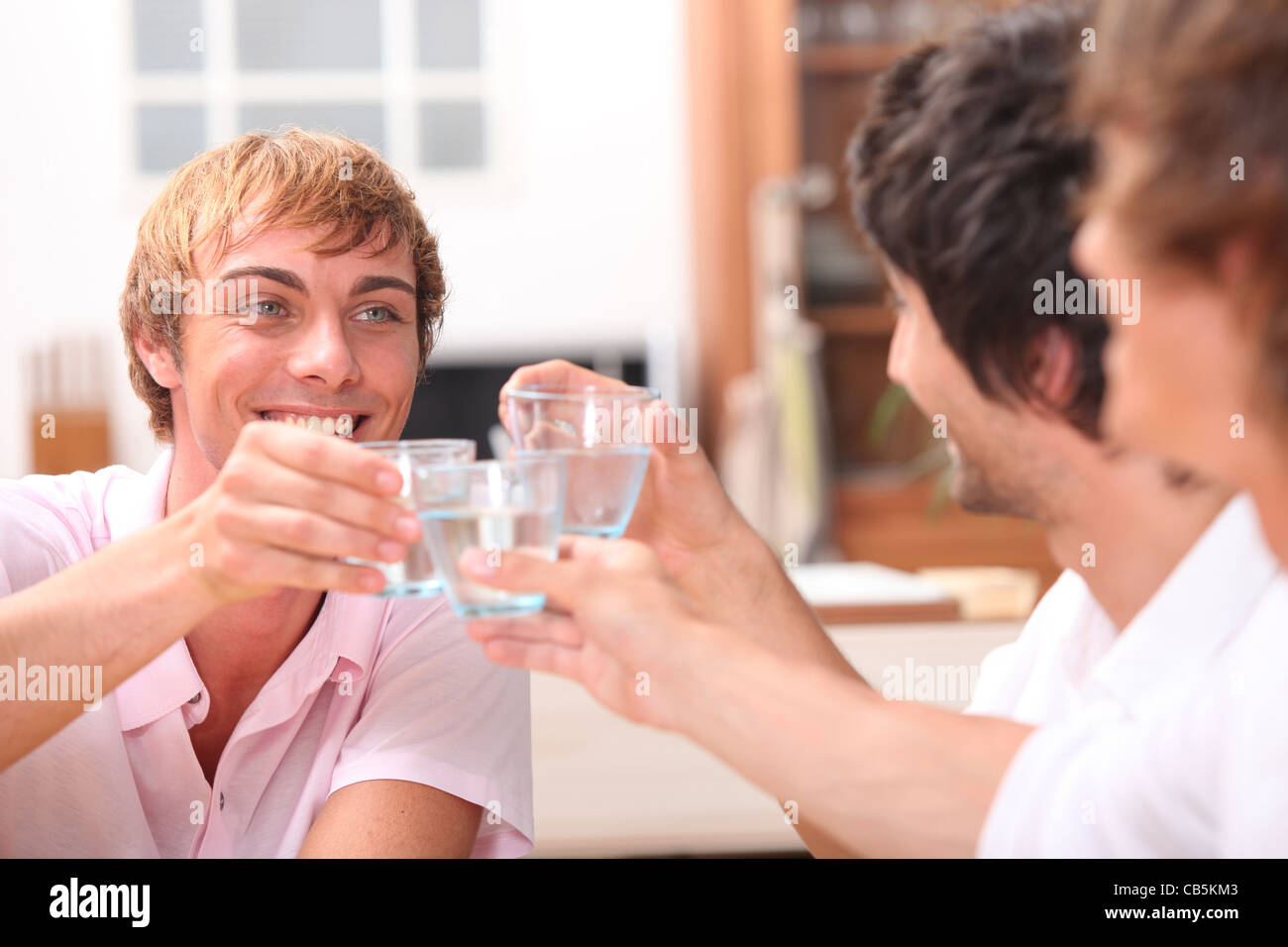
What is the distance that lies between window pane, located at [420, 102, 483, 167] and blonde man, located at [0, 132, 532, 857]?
287 cm

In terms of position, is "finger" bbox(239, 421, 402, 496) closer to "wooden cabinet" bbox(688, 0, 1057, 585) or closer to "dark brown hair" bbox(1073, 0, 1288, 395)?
"dark brown hair" bbox(1073, 0, 1288, 395)

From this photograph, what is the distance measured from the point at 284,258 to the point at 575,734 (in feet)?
2.81

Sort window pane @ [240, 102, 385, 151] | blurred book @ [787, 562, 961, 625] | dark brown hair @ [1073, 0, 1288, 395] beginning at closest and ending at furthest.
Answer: dark brown hair @ [1073, 0, 1288, 395] < blurred book @ [787, 562, 961, 625] < window pane @ [240, 102, 385, 151]

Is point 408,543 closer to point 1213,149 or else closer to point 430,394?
point 1213,149

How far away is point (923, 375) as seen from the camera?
98cm

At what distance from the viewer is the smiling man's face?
1152 mm

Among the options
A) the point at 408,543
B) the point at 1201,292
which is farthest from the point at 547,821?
the point at 1201,292

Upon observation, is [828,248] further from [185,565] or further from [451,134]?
[185,565]

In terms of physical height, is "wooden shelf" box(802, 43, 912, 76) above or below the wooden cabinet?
above

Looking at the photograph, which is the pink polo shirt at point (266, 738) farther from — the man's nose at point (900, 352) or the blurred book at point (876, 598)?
the blurred book at point (876, 598)

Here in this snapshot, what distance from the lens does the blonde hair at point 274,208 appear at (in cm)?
118

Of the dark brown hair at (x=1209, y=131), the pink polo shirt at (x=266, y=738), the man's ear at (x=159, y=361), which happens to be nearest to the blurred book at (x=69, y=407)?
the man's ear at (x=159, y=361)

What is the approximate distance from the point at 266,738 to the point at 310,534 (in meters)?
0.46
